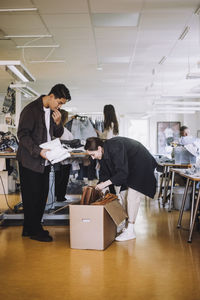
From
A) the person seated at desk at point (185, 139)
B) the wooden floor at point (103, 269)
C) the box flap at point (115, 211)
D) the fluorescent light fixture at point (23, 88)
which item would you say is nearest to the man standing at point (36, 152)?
the wooden floor at point (103, 269)

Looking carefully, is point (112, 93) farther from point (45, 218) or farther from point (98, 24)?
point (45, 218)

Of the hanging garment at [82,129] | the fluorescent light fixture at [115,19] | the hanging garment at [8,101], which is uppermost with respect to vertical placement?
the fluorescent light fixture at [115,19]

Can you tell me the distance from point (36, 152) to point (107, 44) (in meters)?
3.75

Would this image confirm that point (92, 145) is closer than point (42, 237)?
Yes

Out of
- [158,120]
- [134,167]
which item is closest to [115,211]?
[134,167]

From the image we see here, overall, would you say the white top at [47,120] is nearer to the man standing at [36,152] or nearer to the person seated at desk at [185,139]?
the man standing at [36,152]

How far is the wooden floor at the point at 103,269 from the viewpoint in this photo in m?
2.01

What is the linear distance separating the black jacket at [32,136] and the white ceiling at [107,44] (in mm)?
1923

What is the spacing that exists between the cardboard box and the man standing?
410 millimetres

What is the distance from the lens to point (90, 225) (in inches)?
111

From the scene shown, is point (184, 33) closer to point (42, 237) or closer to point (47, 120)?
point (47, 120)

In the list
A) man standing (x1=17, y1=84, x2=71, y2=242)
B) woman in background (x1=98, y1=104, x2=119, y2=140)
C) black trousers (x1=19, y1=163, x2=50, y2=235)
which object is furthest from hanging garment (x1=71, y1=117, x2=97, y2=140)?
black trousers (x1=19, y1=163, x2=50, y2=235)

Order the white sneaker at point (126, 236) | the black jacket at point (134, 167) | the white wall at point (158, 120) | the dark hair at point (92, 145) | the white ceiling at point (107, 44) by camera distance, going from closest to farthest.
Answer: the dark hair at point (92, 145) < the black jacket at point (134, 167) < the white sneaker at point (126, 236) < the white ceiling at point (107, 44) < the white wall at point (158, 120)

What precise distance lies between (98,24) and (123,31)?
1.66ft
